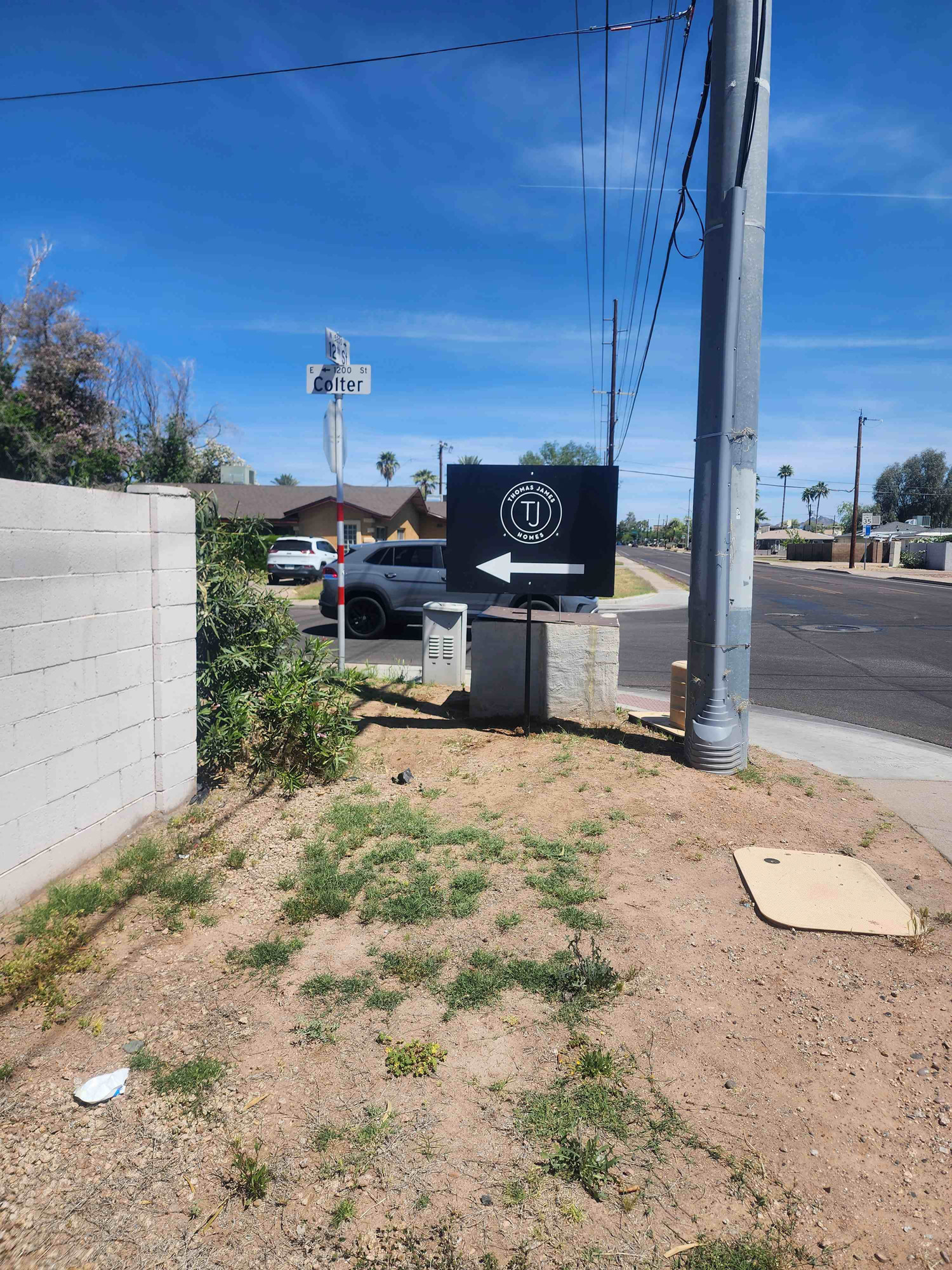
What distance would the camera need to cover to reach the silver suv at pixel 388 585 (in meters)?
13.9

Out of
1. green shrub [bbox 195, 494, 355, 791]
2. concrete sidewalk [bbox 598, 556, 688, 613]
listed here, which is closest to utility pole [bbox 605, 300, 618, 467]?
concrete sidewalk [bbox 598, 556, 688, 613]

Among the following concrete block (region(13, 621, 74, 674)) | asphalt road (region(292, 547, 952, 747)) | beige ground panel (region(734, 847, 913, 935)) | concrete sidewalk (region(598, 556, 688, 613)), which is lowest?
beige ground panel (region(734, 847, 913, 935))

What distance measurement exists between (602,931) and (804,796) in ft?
9.33

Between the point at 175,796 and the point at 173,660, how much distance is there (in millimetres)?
855

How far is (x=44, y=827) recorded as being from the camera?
3902 millimetres

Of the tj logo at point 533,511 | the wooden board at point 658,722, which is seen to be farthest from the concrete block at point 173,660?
the wooden board at point 658,722

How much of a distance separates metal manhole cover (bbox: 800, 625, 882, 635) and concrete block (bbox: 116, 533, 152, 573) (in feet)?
49.2

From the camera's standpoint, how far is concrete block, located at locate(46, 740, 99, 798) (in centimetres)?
395

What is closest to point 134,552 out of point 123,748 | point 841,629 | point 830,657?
point 123,748

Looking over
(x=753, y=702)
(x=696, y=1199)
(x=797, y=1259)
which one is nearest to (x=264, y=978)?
(x=696, y=1199)

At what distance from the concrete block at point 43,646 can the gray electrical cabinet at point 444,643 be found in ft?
18.1

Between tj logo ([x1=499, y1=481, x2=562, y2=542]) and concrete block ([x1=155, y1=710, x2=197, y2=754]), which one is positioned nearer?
concrete block ([x1=155, y1=710, x2=197, y2=754])

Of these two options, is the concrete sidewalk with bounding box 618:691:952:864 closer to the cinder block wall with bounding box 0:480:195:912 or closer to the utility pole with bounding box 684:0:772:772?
the utility pole with bounding box 684:0:772:772

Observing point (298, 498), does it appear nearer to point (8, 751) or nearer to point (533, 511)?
point (533, 511)
